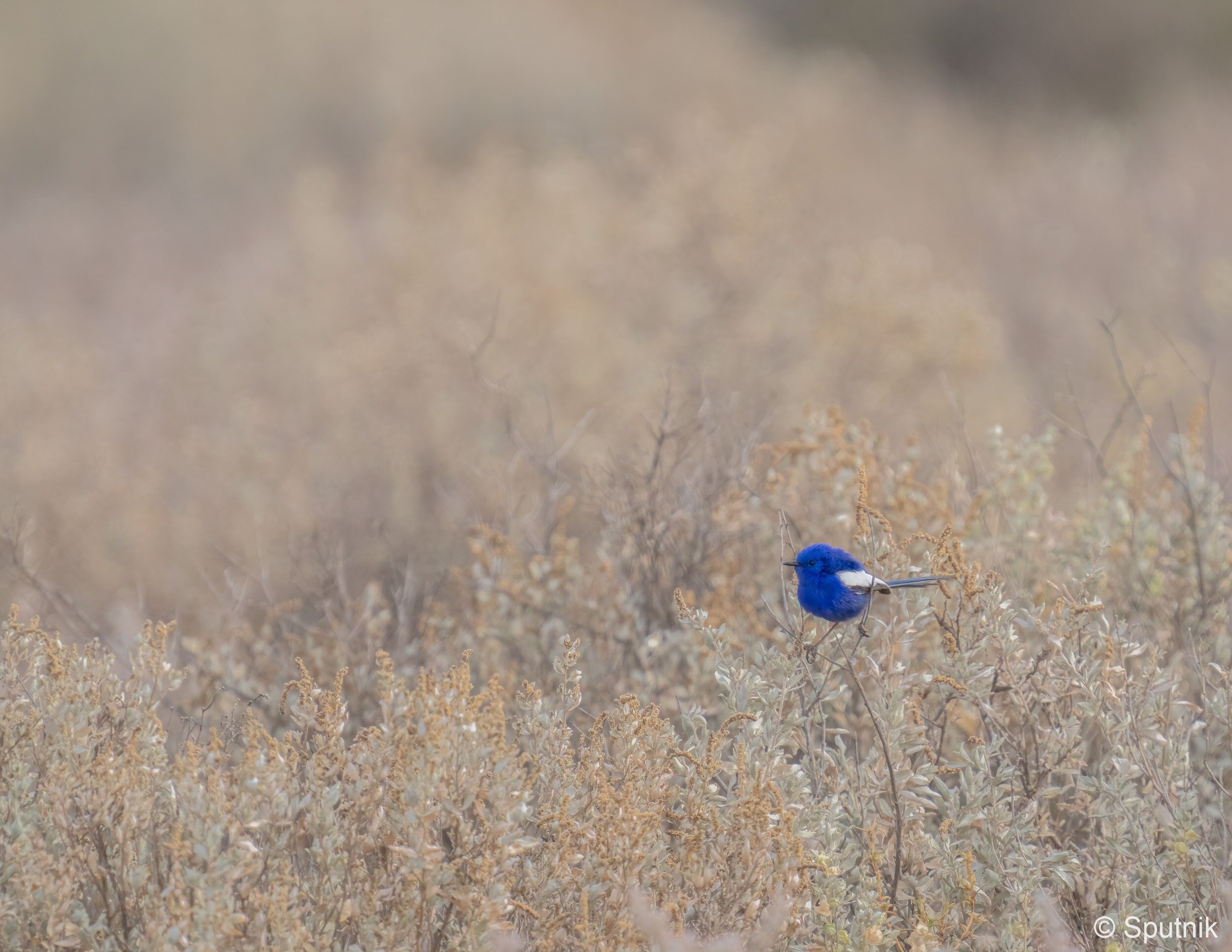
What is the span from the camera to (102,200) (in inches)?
681

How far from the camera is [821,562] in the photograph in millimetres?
3014

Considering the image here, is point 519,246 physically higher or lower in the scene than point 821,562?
lower

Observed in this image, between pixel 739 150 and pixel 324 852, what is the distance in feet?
29.4

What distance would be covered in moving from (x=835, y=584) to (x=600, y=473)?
2.20 metres

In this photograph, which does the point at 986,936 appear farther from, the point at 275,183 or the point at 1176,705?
the point at 275,183

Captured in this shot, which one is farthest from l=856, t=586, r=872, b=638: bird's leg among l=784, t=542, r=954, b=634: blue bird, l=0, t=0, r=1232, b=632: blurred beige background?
l=0, t=0, r=1232, b=632: blurred beige background

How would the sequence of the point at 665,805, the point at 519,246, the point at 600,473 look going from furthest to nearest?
the point at 519,246
the point at 600,473
the point at 665,805

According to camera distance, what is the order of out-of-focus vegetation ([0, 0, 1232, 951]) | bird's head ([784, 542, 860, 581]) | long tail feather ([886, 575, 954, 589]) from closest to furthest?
out-of-focus vegetation ([0, 0, 1232, 951]) < long tail feather ([886, 575, 954, 589]) < bird's head ([784, 542, 860, 581])

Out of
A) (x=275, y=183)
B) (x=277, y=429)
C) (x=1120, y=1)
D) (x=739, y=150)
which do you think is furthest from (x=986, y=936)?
(x=1120, y=1)

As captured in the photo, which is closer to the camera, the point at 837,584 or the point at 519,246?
the point at 837,584

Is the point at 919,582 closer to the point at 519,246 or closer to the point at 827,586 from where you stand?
the point at 827,586

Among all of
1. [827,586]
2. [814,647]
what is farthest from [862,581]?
[814,647]

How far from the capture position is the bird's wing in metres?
2.87

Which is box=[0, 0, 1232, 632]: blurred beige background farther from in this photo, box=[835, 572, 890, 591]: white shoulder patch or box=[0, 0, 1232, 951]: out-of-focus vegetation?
box=[835, 572, 890, 591]: white shoulder patch
